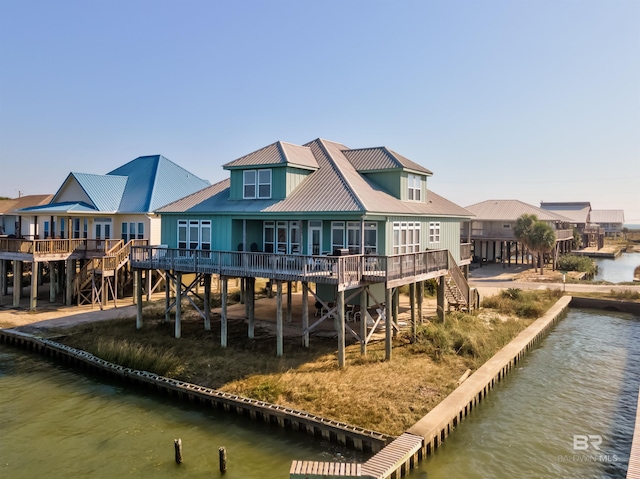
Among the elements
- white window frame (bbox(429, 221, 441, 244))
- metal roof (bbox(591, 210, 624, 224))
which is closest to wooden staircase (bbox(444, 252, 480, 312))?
white window frame (bbox(429, 221, 441, 244))

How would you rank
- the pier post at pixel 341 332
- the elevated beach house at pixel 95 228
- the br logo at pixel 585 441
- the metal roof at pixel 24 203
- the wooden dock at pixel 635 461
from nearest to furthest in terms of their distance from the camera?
1. the wooden dock at pixel 635 461
2. the br logo at pixel 585 441
3. the pier post at pixel 341 332
4. the elevated beach house at pixel 95 228
5. the metal roof at pixel 24 203

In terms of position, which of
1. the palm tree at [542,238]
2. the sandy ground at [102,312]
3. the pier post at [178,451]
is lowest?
the pier post at [178,451]

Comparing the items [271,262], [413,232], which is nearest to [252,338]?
[271,262]

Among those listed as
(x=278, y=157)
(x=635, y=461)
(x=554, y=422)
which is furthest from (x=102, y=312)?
(x=635, y=461)

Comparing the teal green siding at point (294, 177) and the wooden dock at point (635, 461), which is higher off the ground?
the teal green siding at point (294, 177)

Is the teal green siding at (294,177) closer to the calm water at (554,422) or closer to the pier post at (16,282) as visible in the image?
the calm water at (554,422)

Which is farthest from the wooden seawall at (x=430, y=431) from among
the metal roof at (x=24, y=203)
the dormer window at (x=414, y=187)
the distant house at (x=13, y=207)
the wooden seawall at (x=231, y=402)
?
the metal roof at (x=24, y=203)

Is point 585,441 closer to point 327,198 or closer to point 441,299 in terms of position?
point 441,299
